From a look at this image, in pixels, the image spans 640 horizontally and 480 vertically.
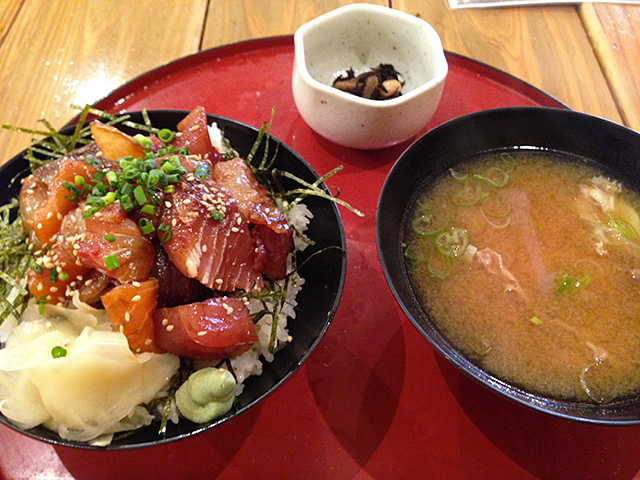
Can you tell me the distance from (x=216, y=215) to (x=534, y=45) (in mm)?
2456

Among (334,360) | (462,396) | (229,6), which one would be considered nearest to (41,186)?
(334,360)

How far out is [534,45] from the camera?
9.12ft

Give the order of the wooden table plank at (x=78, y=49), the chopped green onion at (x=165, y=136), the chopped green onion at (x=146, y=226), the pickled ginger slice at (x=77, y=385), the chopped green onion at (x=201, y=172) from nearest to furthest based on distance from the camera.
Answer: the pickled ginger slice at (x=77, y=385), the chopped green onion at (x=146, y=226), the chopped green onion at (x=201, y=172), the chopped green onion at (x=165, y=136), the wooden table plank at (x=78, y=49)

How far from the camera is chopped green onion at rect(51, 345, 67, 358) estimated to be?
1.27 metres

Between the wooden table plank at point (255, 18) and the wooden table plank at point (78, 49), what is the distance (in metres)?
0.10

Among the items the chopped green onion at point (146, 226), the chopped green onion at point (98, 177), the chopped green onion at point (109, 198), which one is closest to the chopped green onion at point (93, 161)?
the chopped green onion at point (98, 177)

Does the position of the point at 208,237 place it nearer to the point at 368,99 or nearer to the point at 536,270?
the point at 368,99

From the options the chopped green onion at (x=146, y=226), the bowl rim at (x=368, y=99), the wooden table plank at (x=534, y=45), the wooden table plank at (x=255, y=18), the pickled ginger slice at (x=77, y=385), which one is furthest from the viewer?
the wooden table plank at (x=255, y=18)

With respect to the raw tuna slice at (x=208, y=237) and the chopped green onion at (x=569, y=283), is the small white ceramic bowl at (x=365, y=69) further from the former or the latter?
the chopped green onion at (x=569, y=283)

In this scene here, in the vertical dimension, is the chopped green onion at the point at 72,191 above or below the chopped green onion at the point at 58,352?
above

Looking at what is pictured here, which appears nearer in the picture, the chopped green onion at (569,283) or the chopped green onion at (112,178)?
the chopped green onion at (112,178)

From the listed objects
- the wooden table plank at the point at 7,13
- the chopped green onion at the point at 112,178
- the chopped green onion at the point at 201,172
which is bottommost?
the chopped green onion at the point at 201,172

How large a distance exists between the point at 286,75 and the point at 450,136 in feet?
3.66

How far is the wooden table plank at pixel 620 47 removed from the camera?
253cm
